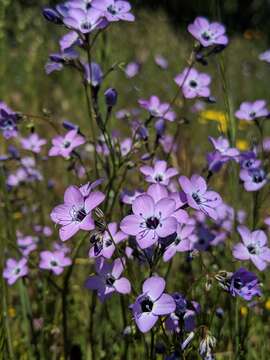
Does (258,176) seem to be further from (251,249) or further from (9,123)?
(9,123)

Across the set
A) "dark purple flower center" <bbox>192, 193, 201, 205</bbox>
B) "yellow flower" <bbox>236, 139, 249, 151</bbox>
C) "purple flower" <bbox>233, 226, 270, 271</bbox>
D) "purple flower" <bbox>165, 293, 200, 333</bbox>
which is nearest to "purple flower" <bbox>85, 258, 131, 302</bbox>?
"purple flower" <bbox>165, 293, 200, 333</bbox>

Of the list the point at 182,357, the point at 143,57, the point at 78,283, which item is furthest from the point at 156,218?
the point at 143,57

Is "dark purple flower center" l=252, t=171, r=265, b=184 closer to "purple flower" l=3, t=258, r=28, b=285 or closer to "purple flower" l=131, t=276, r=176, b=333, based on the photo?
"purple flower" l=131, t=276, r=176, b=333

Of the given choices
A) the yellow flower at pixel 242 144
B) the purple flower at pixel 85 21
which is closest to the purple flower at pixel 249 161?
the purple flower at pixel 85 21

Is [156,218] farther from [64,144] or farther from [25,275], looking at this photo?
[25,275]

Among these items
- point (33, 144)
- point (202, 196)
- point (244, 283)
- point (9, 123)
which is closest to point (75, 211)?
point (202, 196)

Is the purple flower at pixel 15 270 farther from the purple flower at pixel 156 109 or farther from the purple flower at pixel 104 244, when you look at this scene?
the purple flower at pixel 156 109

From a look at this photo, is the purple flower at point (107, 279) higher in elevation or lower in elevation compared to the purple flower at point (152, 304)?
higher
